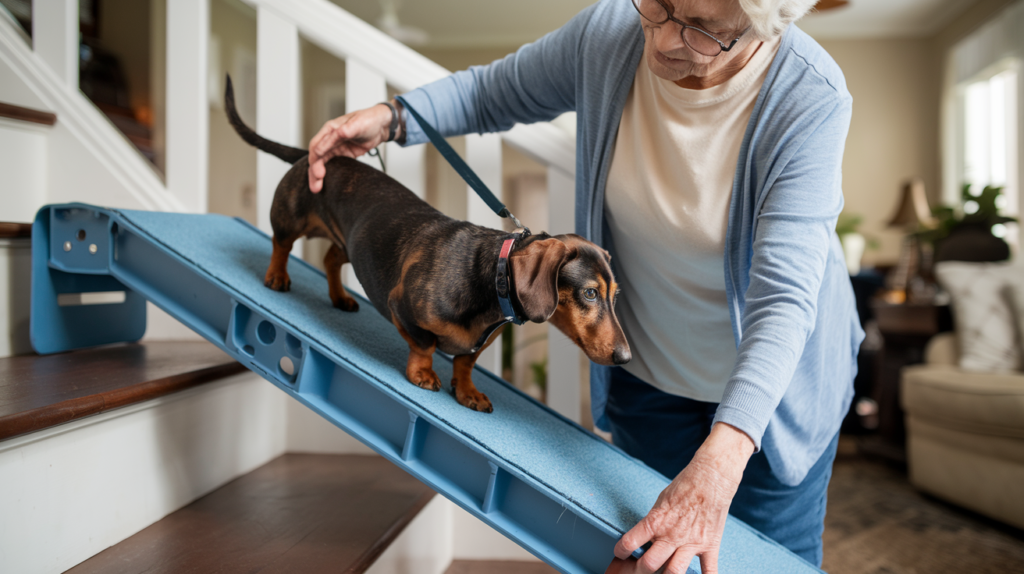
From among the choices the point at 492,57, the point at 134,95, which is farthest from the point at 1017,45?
the point at 134,95

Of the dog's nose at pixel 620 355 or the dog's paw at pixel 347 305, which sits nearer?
the dog's nose at pixel 620 355

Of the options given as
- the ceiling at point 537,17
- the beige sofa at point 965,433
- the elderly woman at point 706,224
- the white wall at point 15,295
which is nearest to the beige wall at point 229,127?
the ceiling at point 537,17

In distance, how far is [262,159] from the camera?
172 cm

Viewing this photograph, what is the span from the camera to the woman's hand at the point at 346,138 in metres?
1.23

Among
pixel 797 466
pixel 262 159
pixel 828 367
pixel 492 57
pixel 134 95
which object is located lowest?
pixel 797 466

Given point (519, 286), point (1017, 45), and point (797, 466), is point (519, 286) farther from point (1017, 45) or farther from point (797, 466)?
point (1017, 45)

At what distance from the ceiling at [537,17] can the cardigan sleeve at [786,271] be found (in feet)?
19.1

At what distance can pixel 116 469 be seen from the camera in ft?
3.72

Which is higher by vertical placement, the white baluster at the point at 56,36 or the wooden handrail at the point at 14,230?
the white baluster at the point at 56,36

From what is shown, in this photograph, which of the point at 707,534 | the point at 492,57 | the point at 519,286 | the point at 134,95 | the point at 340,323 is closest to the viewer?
the point at 707,534

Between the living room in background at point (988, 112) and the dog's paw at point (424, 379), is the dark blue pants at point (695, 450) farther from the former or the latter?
the living room in background at point (988, 112)

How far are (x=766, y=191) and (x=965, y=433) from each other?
2367 millimetres

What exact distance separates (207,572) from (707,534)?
0.81m

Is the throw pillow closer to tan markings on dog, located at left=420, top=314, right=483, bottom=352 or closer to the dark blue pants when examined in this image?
the dark blue pants
